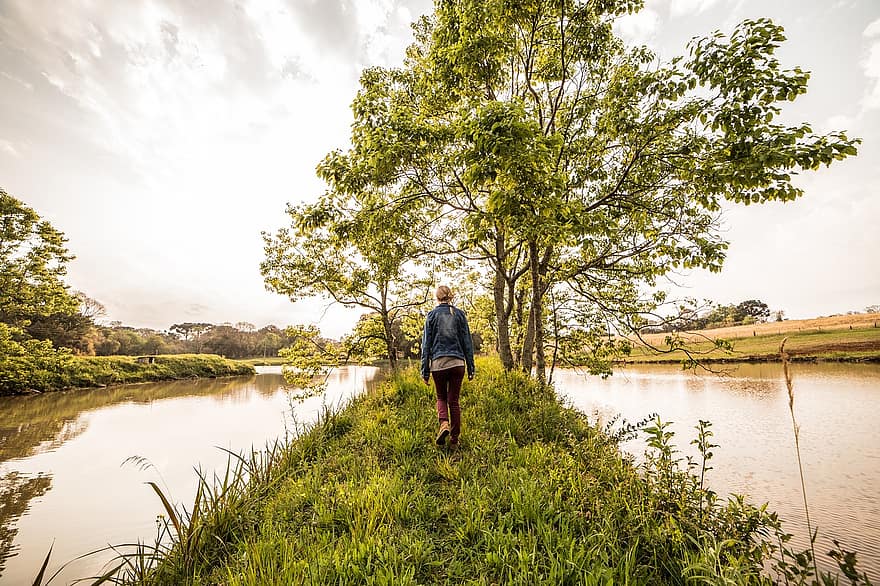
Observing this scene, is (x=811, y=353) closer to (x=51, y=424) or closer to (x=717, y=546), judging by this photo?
(x=717, y=546)

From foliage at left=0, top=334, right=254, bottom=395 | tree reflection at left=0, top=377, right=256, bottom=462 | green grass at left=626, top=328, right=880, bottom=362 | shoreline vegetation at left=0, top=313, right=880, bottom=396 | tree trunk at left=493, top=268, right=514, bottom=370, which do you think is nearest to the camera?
tree trunk at left=493, top=268, right=514, bottom=370

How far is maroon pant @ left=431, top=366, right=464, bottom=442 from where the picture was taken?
5664 millimetres

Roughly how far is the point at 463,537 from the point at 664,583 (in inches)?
66.8

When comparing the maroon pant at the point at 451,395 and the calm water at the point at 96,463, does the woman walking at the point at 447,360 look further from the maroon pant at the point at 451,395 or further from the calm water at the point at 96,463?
the calm water at the point at 96,463

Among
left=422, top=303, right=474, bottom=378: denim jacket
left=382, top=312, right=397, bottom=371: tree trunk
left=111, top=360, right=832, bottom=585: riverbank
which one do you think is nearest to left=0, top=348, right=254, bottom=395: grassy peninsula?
left=382, top=312, right=397, bottom=371: tree trunk

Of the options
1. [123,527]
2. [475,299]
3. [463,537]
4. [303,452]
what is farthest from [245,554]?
[475,299]

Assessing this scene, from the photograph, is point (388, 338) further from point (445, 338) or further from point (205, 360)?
point (205, 360)

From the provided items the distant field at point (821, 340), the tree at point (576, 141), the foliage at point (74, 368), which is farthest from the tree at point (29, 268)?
the distant field at point (821, 340)

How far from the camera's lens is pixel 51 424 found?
1537 centimetres

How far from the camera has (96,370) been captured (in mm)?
31375

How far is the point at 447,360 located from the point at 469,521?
8.32 feet

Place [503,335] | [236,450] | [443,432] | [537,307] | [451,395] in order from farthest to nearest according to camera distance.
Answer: [236,450]
[503,335]
[537,307]
[451,395]
[443,432]

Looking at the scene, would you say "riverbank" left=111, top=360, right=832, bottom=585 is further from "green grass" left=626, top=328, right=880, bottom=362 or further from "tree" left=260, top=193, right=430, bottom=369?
"green grass" left=626, top=328, right=880, bottom=362

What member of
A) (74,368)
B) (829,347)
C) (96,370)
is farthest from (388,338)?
(829,347)
